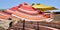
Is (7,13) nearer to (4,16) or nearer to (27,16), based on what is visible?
(4,16)

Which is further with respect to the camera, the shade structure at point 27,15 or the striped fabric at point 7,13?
the striped fabric at point 7,13

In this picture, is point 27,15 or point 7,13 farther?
point 7,13

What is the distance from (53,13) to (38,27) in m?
0.85

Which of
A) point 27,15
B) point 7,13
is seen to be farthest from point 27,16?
point 7,13

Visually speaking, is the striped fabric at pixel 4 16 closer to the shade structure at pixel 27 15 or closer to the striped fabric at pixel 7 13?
the striped fabric at pixel 7 13

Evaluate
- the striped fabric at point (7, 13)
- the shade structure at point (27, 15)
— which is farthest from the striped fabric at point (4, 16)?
the shade structure at point (27, 15)

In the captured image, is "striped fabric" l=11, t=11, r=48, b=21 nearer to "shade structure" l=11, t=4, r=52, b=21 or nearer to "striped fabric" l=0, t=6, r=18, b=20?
"shade structure" l=11, t=4, r=52, b=21

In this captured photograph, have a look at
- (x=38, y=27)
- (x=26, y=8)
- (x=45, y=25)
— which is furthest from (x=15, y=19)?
(x=45, y=25)

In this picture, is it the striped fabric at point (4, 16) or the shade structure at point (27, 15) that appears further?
the striped fabric at point (4, 16)

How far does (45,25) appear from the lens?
6254mm

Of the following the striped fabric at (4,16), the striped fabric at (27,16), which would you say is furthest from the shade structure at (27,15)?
the striped fabric at (4,16)

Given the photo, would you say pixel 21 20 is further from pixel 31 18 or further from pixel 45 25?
pixel 45 25

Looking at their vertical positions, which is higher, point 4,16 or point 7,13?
point 7,13

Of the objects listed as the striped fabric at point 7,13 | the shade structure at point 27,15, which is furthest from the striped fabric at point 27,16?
the striped fabric at point 7,13
